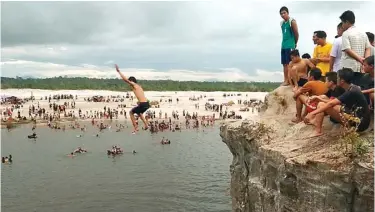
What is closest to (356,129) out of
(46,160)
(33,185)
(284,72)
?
(284,72)

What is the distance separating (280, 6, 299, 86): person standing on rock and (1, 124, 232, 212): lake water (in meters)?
8.71

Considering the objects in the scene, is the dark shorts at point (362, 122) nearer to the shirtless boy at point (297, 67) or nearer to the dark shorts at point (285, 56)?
A: the shirtless boy at point (297, 67)

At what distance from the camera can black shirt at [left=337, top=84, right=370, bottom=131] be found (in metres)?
8.48

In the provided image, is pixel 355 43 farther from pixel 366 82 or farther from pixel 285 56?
pixel 285 56

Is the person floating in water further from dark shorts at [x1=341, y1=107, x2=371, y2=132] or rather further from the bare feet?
dark shorts at [x1=341, y1=107, x2=371, y2=132]

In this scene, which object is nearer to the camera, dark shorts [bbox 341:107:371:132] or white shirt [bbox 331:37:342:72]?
dark shorts [bbox 341:107:371:132]

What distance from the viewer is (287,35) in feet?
44.4

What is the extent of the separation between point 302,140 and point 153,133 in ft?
114

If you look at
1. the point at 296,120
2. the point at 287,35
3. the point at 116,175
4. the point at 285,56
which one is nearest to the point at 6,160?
the point at 116,175

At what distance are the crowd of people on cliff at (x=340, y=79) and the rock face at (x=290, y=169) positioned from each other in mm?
513

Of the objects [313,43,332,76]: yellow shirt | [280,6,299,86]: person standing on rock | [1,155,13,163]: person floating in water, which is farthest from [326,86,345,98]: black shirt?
[1,155,13,163]: person floating in water

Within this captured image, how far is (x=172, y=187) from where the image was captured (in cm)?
2450

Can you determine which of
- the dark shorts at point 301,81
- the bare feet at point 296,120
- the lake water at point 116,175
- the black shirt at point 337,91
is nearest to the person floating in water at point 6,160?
the lake water at point 116,175

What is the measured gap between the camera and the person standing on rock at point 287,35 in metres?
13.3
